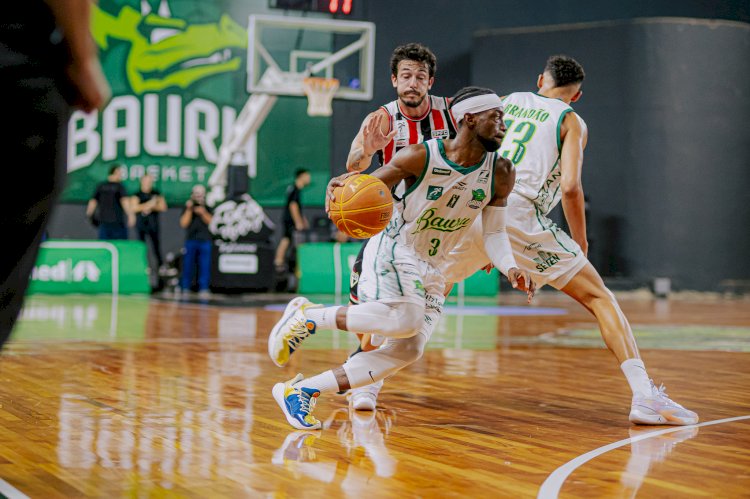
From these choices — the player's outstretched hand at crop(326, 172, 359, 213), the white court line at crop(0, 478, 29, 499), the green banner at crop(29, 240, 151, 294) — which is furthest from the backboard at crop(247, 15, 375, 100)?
the white court line at crop(0, 478, 29, 499)

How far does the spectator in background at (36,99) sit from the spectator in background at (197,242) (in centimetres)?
1452

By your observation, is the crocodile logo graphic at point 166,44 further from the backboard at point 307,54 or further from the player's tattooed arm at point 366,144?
the player's tattooed arm at point 366,144

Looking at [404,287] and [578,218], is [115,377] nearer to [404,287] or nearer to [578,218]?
[404,287]

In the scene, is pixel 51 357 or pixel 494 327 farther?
pixel 494 327

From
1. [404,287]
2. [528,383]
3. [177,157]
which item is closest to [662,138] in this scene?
[177,157]

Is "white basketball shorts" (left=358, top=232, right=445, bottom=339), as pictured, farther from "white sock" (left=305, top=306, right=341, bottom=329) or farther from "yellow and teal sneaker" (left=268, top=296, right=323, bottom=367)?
"yellow and teal sneaker" (left=268, top=296, right=323, bottom=367)

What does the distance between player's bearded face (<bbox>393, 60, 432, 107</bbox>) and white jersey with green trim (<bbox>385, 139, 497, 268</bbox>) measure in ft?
2.19

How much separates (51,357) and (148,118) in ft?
41.6

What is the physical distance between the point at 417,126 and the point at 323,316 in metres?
1.43

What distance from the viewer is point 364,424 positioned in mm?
5215

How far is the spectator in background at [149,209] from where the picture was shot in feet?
60.2

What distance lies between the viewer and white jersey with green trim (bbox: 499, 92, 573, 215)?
5984 mm

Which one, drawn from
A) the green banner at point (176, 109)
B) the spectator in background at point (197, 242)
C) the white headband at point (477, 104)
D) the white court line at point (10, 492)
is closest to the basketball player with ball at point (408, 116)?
the white headband at point (477, 104)

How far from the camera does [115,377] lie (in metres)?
6.86
